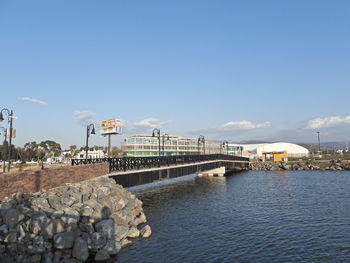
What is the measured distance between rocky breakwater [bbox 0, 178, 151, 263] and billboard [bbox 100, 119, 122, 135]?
5854 centimetres

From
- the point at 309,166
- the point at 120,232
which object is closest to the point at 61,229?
the point at 120,232

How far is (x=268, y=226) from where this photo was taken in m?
23.8

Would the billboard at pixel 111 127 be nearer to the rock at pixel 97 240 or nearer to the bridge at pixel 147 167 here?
the bridge at pixel 147 167

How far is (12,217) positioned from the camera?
16.9m

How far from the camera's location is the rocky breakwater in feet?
52.7

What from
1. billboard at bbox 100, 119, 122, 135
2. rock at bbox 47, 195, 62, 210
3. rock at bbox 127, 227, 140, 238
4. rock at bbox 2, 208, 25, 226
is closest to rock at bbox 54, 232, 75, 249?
rock at bbox 2, 208, 25, 226

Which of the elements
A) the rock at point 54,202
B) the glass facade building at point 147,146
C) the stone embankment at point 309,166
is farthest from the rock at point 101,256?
the glass facade building at point 147,146

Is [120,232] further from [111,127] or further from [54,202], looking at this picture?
[111,127]

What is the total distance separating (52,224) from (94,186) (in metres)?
9.68

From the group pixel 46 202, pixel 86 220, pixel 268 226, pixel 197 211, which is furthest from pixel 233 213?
pixel 46 202

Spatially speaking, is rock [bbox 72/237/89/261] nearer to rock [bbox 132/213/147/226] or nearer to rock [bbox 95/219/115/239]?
rock [bbox 95/219/115/239]

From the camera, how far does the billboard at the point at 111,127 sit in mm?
81000

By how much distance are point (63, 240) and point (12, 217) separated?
3546 mm

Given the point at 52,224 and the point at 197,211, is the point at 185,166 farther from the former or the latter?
the point at 52,224
